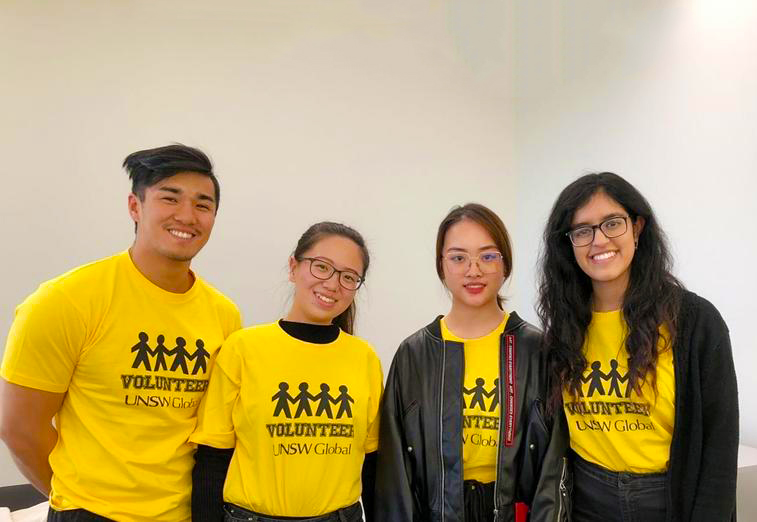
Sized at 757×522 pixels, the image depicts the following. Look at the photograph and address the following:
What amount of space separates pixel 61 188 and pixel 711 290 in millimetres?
3497

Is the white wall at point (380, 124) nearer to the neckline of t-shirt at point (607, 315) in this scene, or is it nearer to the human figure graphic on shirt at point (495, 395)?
the neckline of t-shirt at point (607, 315)

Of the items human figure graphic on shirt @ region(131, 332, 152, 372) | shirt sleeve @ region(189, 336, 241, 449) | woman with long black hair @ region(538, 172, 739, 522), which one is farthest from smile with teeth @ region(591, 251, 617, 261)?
human figure graphic on shirt @ region(131, 332, 152, 372)

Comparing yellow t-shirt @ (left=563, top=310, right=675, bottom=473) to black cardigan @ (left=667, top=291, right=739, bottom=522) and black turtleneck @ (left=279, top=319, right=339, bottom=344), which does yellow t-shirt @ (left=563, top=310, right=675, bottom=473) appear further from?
black turtleneck @ (left=279, top=319, right=339, bottom=344)

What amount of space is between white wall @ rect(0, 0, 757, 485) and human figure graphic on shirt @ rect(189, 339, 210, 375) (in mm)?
1908

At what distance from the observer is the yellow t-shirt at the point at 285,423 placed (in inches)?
55.3

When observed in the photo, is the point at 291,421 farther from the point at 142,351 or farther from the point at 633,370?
the point at 633,370

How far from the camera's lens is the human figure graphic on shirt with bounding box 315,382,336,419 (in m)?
1.47

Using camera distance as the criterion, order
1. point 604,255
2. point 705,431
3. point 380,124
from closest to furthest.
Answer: point 705,431 < point 604,255 < point 380,124

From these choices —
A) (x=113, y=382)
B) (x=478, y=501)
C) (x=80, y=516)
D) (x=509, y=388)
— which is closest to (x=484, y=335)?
(x=509, y=388)

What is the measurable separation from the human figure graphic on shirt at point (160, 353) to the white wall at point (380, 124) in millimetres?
1946

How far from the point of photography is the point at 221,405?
1452 mm

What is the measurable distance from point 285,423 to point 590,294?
39.1 inches

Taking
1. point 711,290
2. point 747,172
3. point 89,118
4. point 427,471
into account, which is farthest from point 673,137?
point 89,118

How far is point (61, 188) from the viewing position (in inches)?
118
